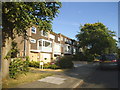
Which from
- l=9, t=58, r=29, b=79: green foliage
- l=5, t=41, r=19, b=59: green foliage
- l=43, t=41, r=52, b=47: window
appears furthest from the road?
l=43, t=41, r=52, b=47: window

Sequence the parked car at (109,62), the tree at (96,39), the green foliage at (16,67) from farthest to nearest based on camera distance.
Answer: the tree at (96,39), the parked car at (109,62), the green foliage at (16,67)

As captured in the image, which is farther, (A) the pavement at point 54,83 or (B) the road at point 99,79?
(B) the road at point 99,79

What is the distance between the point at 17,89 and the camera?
610 cm

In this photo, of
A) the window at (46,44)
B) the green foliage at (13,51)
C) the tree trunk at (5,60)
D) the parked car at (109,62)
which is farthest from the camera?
the window at (46,44)

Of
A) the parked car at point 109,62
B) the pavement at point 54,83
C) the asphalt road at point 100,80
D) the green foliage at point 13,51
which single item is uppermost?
the green foliage at point 13,51

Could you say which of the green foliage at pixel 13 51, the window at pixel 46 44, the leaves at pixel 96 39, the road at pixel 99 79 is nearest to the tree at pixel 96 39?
the leaves at pixel 96 39

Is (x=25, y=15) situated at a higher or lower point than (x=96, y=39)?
lower

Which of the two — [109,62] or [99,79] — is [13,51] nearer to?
[99,79]

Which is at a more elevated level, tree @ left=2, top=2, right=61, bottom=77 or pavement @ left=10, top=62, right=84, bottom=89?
tree @ left=2, top=2, right=61, bottom=77

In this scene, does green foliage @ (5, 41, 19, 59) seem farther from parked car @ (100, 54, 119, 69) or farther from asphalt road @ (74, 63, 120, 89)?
parked car @ (100, 54, 119, 69)

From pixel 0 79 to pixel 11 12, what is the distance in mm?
3498

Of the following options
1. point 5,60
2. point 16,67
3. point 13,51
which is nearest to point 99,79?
point 16,67

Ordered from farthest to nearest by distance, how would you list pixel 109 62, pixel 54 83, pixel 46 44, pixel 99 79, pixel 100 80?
pixel 46 44 < pixel 109 62 < pixel 99 79 < pixel 100 80 < pixel 54 83

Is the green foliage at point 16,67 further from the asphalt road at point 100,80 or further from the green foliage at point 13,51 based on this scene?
the asphalt road at point 100,80
